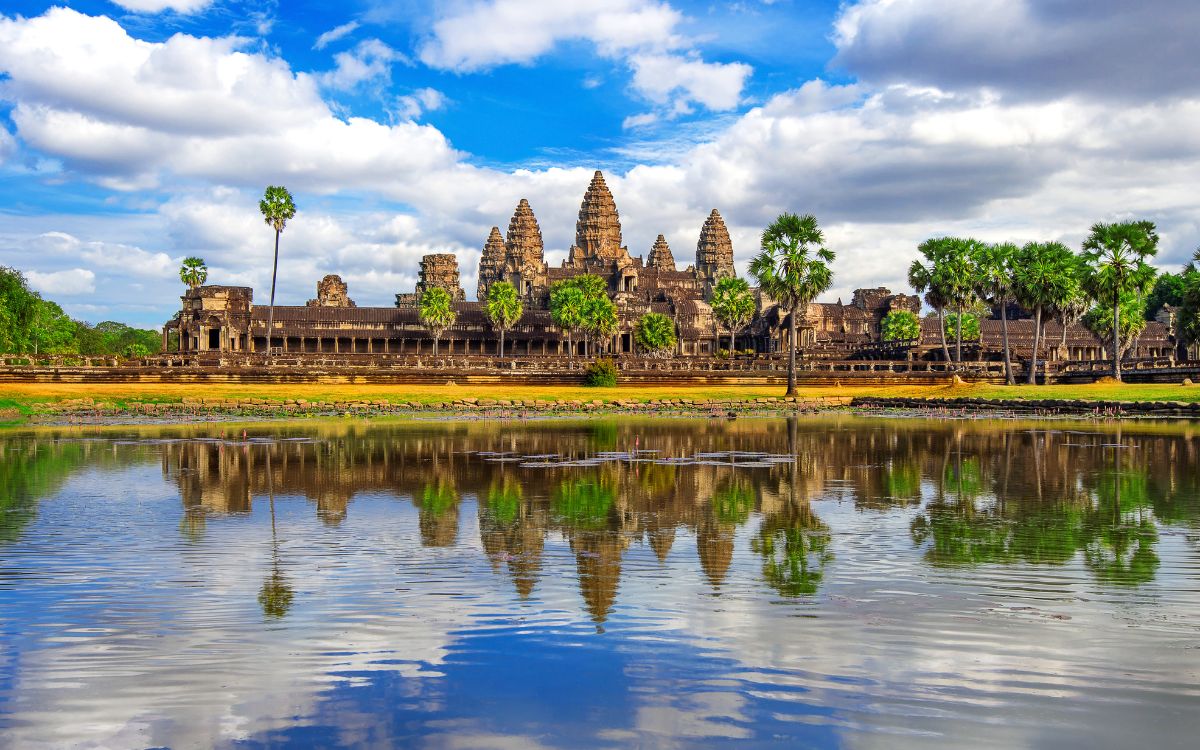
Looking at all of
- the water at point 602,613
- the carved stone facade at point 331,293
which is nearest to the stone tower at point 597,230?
the carved stone facade at point 331,293

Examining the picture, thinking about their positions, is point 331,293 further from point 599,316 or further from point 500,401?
point 500,401

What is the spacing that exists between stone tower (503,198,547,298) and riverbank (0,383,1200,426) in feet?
351

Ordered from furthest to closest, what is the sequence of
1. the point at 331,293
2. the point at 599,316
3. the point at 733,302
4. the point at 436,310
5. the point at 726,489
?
the point at 331,293 < the point at 733,302 < the point at 436,310 < the point at 599,316 < the point at 726,489

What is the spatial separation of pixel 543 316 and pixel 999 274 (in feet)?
239

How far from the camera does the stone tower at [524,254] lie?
602ft

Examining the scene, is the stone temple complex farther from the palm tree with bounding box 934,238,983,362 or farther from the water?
the water

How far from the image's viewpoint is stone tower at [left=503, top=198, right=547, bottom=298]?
18362 centimetres

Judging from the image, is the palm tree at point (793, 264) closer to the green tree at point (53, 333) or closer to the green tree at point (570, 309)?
the green tree at point (570, 309)

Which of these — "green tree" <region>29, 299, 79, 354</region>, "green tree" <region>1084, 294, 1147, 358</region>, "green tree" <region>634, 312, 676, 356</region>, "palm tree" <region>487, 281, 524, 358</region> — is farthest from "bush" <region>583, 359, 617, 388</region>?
"green tree" <region>29, 299, 79, 354</region>

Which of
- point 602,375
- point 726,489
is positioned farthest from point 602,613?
point 602,375

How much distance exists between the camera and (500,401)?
61594mm

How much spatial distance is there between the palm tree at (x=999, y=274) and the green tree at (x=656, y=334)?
54063mm

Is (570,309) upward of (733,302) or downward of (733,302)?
downward

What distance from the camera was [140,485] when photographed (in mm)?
22062
